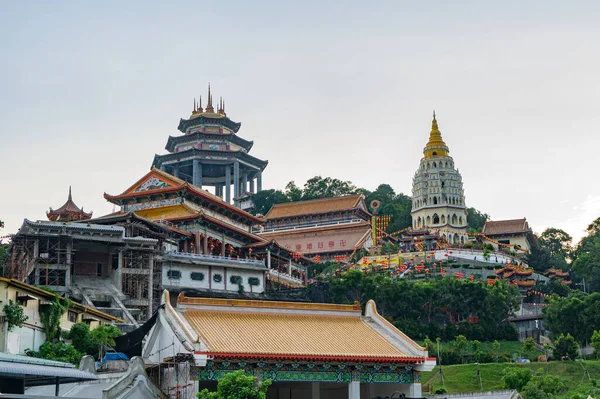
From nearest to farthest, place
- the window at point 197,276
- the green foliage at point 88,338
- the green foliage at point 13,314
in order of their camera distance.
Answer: the green foliage at point 13,314 < the green foliage at point 88,338 < the window at point 197,276

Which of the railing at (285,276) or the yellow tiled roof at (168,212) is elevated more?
the yellow tiled roof at (168,212)

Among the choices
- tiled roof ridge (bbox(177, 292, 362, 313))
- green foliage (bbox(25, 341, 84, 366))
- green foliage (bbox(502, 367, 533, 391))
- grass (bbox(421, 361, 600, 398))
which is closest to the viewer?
tiled roof ridge (bbox(177, 292, 362, 313))

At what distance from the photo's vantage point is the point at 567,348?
58.0 m

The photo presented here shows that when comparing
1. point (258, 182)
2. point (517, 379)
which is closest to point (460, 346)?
point (517, 379)

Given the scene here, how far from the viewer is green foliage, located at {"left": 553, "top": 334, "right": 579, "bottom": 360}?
57688 millimetres

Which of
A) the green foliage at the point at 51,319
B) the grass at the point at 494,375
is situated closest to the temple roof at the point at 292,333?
the green foliage at the point at 51,319

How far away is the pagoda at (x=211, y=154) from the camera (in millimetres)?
111812

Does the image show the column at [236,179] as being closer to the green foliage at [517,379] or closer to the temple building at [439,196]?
the temple building at [439,196]

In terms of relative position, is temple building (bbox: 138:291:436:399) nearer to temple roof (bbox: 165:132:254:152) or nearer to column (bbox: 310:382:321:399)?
column (bbox: 310:382:321:399)

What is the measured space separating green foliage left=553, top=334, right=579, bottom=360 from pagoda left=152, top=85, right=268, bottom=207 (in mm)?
58844

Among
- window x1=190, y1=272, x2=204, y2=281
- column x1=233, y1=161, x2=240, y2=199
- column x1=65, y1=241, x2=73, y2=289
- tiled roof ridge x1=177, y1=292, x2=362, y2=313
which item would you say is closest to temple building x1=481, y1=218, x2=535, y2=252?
column x1=233, y1=161, x2=240, y2=199

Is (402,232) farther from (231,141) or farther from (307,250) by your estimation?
(231,141)

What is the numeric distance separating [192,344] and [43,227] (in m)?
27.5

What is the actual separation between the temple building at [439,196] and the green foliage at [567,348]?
46.4m
